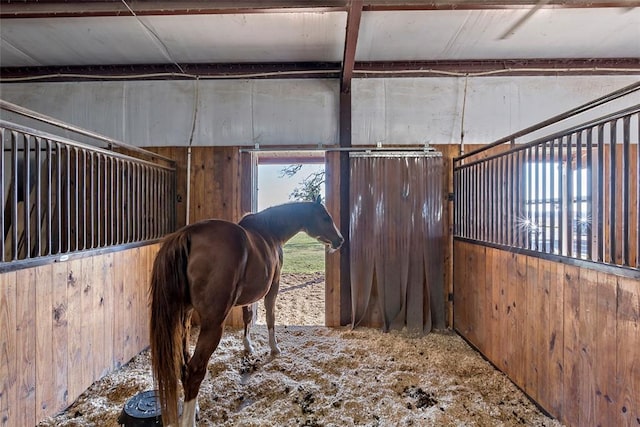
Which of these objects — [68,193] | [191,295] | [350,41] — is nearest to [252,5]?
[350,41]

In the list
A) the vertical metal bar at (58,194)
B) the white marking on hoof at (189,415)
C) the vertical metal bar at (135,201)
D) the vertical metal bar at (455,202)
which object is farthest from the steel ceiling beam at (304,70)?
the white marking on hoof at (189,415)

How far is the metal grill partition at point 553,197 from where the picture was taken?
142cm

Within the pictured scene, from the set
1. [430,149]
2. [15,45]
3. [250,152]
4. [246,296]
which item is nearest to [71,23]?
[15,45]

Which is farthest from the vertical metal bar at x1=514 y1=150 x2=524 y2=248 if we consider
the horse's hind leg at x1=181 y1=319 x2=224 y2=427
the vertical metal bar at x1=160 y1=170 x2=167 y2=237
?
the vertical metal bar at x1=160 y1=170 x2=167 y2=237

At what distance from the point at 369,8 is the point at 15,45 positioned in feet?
9.63

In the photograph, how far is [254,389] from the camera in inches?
83.0

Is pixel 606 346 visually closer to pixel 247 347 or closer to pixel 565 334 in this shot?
pixel 565 334

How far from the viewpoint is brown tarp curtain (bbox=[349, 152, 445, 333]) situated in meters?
3.21

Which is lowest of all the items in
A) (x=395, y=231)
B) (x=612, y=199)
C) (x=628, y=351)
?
(x=628, y=351)

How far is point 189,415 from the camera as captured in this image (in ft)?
5.37

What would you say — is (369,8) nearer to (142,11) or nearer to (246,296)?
(142,11)

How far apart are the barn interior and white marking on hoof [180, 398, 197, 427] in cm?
74

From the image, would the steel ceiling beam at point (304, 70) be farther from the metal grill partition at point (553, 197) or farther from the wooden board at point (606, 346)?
the wooden board at point (606, 346)

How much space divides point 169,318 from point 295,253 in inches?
224
